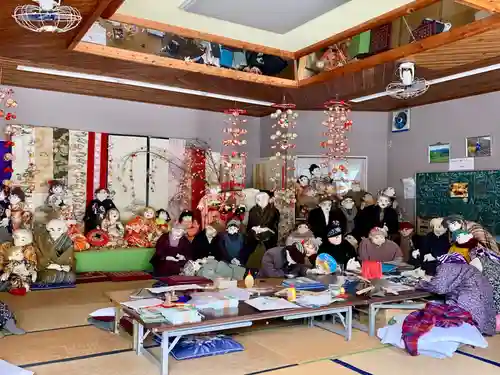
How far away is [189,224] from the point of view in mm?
7066

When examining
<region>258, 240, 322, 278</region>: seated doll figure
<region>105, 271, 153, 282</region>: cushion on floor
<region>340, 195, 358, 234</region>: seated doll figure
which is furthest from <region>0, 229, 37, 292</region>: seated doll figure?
<region>340, 195, 358, 234</region>: seated doll figure

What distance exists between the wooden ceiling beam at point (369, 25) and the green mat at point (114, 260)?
3.32m

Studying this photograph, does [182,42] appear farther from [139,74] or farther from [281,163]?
[281,163]

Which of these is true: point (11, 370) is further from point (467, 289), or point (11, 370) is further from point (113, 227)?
point (113, 227)

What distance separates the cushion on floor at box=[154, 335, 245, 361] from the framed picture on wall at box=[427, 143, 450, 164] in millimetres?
4685

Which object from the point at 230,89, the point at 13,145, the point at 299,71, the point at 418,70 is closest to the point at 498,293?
the point at 418,70

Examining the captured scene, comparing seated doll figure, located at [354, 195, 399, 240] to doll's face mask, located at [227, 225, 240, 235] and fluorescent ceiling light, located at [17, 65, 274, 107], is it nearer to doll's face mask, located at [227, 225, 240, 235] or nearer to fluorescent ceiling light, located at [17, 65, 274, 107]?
doll's face mask, located at [227, 225, 240, 235]

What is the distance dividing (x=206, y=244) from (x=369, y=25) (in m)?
3.36

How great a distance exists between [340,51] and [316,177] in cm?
262

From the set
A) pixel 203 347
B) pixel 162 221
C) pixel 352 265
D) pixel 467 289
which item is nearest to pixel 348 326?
pixel 467 289

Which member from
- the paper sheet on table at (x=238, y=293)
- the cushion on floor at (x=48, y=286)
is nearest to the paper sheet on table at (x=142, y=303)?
the paper sheet on table at (x=238, y=293)

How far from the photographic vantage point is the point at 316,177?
7879 mm

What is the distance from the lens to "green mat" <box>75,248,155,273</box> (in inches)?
255

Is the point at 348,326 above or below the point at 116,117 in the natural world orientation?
below
